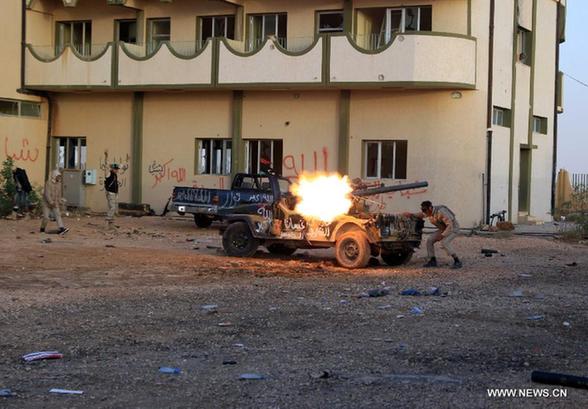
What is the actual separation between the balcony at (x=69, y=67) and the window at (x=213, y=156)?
12.8 ft

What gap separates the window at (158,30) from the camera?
1206 inches

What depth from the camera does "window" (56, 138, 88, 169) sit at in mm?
32219

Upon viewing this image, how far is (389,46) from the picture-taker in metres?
25.7

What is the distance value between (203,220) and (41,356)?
17625mm

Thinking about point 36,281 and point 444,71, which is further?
point 444,71

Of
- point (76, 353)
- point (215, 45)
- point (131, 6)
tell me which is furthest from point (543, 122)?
point (76, 353)

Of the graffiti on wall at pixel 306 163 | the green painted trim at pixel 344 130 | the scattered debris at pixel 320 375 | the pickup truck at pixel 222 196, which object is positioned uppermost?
the green painted trim at pixel 344 130

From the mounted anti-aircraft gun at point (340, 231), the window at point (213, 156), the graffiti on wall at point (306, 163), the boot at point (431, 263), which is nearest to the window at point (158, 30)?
the window at point (213, 156)

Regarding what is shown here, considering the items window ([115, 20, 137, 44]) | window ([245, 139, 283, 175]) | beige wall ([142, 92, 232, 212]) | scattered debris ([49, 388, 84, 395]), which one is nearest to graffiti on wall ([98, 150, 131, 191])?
beige wall ([142, 92, 232, 212])

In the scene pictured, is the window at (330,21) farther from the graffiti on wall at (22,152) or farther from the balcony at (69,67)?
the graffiti on wall at (22,152)

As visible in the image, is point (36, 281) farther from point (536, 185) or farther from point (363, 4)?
point (536, 185)

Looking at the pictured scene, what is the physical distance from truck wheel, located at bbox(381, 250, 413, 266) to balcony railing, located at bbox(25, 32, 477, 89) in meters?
9.14

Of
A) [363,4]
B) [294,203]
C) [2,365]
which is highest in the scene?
[363,4]

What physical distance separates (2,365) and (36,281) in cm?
614
